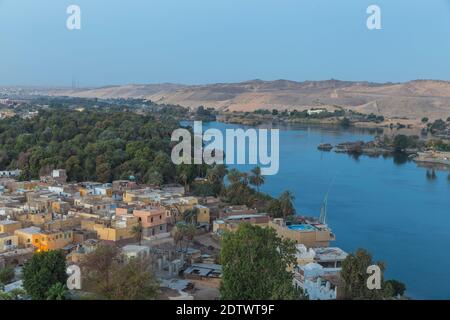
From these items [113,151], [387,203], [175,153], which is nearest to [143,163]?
[113,151]

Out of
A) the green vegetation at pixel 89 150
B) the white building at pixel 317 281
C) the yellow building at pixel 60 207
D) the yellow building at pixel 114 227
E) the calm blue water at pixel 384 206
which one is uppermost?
the green vegetation at pixel 89 150

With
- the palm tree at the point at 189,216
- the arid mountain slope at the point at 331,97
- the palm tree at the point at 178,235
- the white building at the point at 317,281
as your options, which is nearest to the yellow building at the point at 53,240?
the palm tree at the point at 178,235

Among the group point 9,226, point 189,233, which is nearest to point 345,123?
point 189,233

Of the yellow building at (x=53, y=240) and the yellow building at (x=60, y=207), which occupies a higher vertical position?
the yellow building at (x=60, y=207)

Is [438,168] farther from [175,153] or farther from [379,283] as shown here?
[379,283]

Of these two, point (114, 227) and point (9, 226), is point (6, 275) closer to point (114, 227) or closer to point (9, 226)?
point (9, 226)

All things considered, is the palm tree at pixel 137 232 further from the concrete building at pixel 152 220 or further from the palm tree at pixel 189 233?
the palm tree at pixel 189 233

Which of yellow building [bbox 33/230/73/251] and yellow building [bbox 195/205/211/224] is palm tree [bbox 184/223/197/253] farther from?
yellow building [bbox 33/230/73/251]
